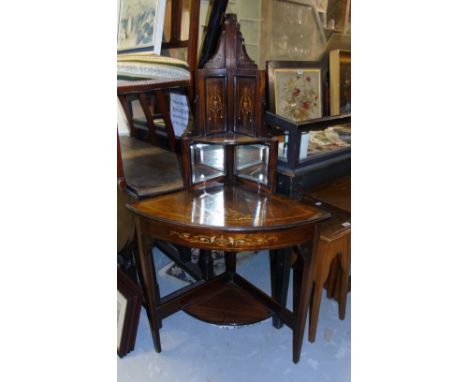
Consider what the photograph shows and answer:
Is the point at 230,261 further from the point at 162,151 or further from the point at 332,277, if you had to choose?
the point at 162,151

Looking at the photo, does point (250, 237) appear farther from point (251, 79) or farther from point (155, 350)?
point (155, 350)

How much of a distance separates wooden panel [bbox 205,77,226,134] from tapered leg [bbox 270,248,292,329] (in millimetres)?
672

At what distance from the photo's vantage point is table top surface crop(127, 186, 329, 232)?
1321 mm

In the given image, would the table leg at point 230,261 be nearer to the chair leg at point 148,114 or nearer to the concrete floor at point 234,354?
the concrete floor at point 234,354

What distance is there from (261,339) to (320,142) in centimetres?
107

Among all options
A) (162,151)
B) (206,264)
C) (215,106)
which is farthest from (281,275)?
(162,151)

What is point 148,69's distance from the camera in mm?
1695

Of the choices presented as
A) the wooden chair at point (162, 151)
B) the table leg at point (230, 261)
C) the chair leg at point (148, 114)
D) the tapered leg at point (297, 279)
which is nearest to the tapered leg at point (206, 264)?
the wooden chair at point (162, 151)

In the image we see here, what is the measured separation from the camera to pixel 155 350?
1.76 metres

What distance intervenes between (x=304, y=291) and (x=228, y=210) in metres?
0.47

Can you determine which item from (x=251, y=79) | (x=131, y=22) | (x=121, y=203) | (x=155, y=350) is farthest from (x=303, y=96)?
(x=155, y=350)

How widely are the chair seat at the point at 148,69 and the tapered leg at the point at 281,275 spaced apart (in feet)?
3.23

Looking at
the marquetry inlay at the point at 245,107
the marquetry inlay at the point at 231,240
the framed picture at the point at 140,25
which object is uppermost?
the framed picture at the point at 140,25

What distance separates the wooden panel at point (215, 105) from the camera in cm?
156
